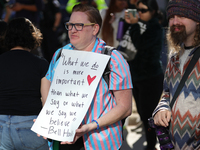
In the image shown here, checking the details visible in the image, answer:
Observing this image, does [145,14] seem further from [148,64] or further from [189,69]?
[189,69]

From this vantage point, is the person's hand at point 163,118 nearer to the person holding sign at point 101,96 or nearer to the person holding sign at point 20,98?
the person holding sign at point 101,96

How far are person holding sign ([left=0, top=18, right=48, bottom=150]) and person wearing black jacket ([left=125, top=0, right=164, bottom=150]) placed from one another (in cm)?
167

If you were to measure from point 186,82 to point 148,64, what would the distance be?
6.22ft

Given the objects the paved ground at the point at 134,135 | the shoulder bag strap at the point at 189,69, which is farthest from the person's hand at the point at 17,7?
the shoulder bag strap at the point at 189,69

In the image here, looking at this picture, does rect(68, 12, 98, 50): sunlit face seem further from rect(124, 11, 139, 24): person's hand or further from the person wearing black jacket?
rect(124, 11, 139, 24): person's hand

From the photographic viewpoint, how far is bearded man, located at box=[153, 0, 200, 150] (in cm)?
202

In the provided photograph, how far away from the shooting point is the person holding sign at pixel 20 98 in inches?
97.3

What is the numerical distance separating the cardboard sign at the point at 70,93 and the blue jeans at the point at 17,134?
47 cm

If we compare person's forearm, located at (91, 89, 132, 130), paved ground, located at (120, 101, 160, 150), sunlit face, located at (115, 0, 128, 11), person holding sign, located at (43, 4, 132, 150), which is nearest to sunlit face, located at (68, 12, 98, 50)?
person holding sign, located at (43, 4, 132, 150)

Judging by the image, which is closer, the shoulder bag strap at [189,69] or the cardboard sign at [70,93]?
the cardboard sign at [70,93]

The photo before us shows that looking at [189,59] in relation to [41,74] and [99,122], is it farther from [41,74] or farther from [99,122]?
[41,74]

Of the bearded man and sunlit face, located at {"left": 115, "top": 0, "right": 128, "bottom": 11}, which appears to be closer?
the bearded man

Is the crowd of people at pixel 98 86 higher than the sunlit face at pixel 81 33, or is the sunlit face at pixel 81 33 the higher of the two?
the sunlit face at pixel 81 33

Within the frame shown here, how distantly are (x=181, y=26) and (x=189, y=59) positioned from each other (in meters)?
0.25
